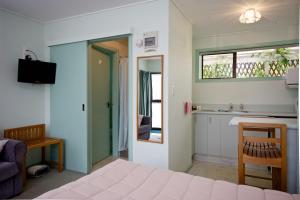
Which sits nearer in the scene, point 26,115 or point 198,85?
point 26,115

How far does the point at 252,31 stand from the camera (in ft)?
11.8

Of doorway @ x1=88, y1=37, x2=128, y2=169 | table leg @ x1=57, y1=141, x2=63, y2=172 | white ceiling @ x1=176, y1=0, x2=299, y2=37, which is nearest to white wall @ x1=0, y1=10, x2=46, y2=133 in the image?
table leg @ x1=57, y1=141, x2=63, y2=172

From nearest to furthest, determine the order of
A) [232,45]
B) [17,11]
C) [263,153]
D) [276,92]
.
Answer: [263,153] → [17,11] → [276,92] → [232,45]

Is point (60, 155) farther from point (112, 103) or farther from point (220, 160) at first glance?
point (220, 160)

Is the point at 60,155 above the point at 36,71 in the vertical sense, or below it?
below

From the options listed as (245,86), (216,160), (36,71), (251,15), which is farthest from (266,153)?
(36,71)

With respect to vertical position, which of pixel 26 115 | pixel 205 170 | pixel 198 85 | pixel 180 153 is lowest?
pixel 205 170

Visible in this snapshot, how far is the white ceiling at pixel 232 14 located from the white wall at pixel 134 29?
1.22 feet

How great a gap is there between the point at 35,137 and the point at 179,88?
7.64ft

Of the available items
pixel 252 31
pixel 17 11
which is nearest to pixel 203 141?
pixel 252 31

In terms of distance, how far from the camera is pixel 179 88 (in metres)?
2.81

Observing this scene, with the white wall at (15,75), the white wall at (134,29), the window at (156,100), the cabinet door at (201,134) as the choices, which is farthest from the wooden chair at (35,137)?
the cabinet door at (201,134)

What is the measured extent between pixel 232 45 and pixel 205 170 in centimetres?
230

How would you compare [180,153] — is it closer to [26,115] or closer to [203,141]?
[203,141]
